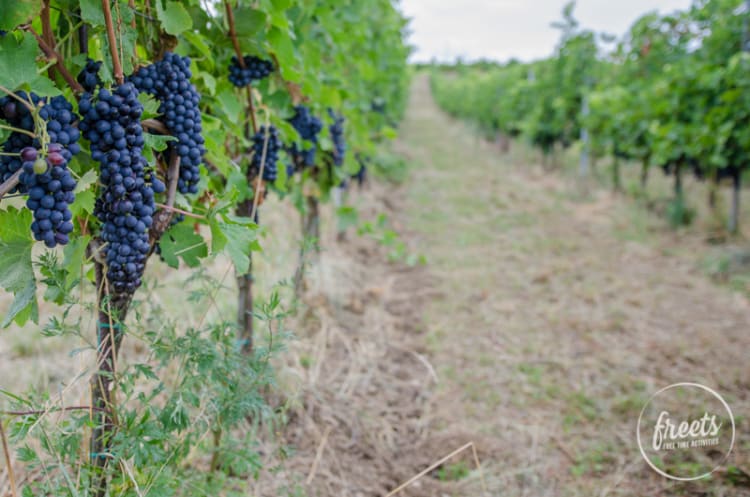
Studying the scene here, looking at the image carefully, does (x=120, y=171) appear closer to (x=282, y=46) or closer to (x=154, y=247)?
(x=154, y=247)

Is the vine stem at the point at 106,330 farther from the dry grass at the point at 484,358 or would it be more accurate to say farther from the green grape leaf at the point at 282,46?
the green grape leaf at the point at 282,46

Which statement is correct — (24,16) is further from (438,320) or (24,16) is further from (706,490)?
(438,320)

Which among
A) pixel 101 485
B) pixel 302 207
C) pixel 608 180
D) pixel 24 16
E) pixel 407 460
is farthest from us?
pixel 608 180

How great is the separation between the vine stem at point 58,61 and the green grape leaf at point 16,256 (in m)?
Result: 0.33

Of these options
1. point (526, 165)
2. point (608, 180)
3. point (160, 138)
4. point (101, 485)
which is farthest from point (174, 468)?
point (526, 165)

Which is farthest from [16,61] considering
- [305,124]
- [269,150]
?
[305,124]

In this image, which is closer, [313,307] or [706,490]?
[706,490]

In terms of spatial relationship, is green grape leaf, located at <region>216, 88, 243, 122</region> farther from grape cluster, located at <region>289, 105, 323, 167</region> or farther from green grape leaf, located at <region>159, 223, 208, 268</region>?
grape cluster, located at <region>289, 105, 323, 167</region>

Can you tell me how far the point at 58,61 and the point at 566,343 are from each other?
3874 mm

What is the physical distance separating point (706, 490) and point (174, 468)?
235 centimetres

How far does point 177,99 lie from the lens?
4.42ft

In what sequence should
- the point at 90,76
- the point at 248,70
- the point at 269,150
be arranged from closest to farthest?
the point at 90,76 < the point at 248,70 < the point at 269,150

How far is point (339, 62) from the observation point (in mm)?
3525

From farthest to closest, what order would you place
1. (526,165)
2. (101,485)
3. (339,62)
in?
(526,165), (339,62), (101,485)
